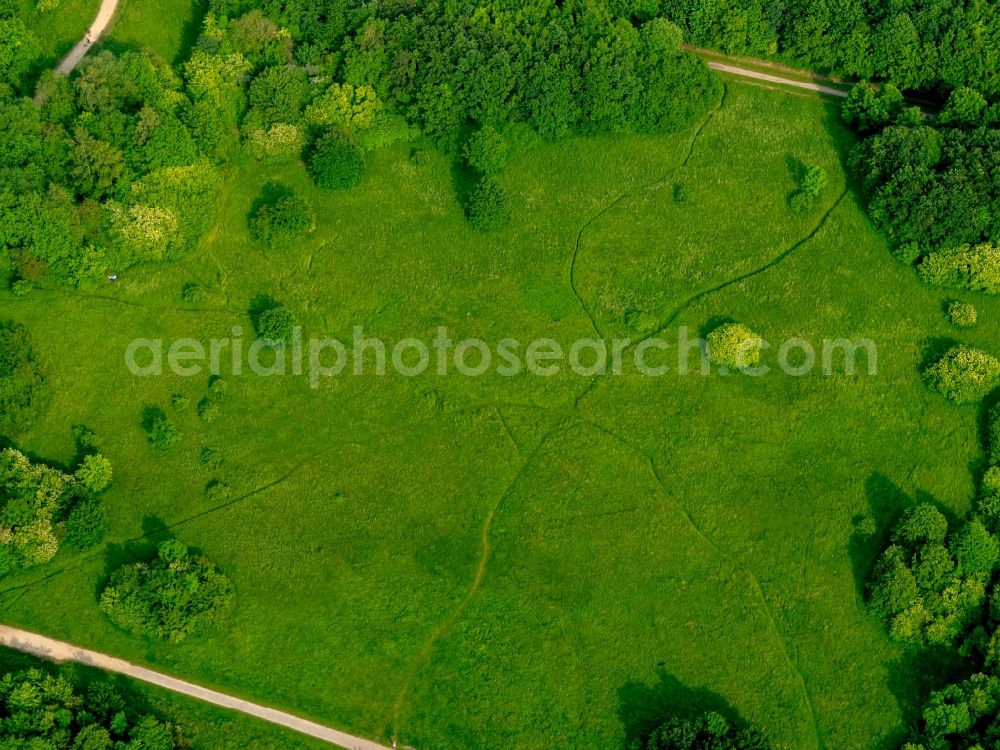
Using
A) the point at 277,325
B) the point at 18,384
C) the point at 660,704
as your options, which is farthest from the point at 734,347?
the point at 18,384

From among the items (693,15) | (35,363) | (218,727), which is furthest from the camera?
(693,15)

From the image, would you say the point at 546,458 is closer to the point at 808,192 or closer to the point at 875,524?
the point at 875,524

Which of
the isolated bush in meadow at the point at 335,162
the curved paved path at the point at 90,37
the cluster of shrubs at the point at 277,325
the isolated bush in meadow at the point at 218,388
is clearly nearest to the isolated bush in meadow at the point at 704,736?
the cluster of shrubs at the point at 277,325

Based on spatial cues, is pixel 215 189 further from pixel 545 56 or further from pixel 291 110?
pixel 545 56

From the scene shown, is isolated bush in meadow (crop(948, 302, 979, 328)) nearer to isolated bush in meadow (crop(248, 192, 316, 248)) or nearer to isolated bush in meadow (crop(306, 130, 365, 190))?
isolated bush in meadow (crop(306, 130, 365, 190))

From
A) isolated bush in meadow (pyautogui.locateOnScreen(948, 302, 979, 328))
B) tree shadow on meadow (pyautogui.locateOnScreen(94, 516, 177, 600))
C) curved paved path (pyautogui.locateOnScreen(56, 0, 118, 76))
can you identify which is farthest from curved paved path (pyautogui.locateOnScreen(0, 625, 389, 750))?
isolated bush in meadow (pyautogui.locateOnScreen(948, 302, 979, 328))

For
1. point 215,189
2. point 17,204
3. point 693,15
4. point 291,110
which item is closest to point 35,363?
point 17,204
